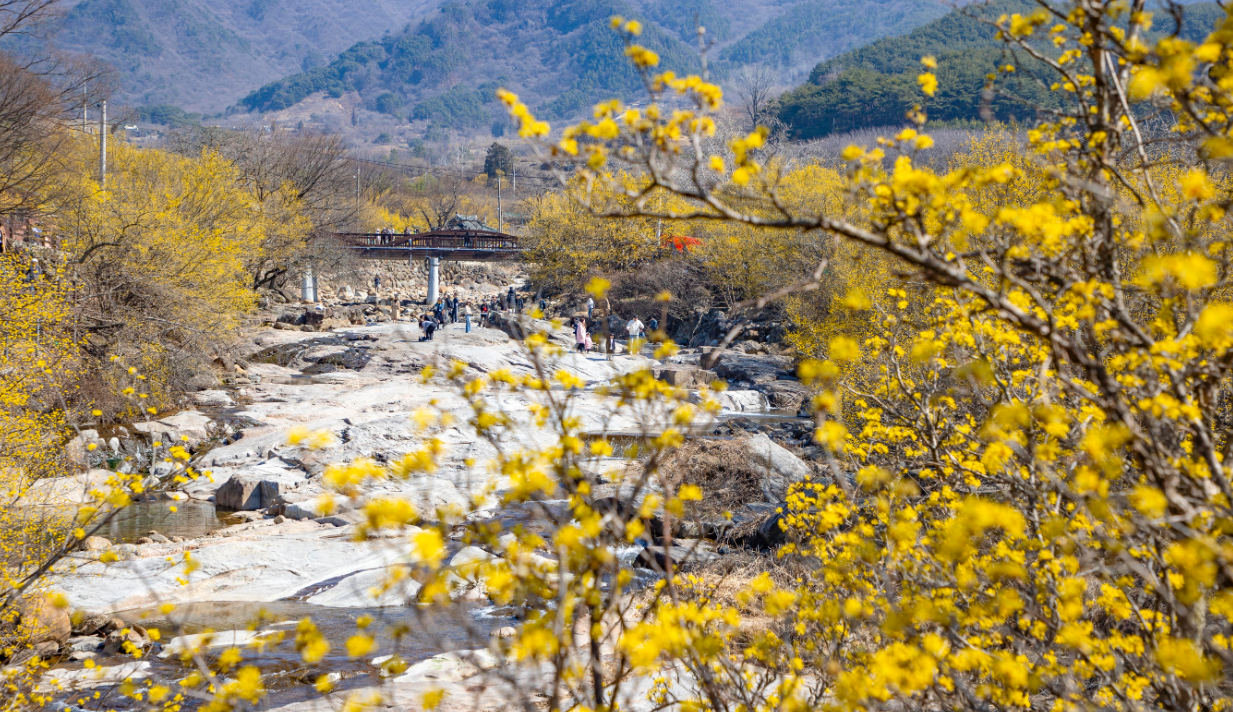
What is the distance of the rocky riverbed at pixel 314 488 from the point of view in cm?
734

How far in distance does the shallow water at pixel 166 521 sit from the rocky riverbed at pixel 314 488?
0.25 ft

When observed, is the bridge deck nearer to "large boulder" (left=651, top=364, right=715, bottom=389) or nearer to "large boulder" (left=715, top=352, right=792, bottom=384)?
"large boulder" (left=715, top=352, right=792, bottom=384)

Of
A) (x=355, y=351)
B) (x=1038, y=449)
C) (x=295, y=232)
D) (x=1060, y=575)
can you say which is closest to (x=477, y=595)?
(x=1060, y=575)

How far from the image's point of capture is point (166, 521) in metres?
12.5

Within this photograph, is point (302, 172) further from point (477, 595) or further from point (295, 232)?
point (477, 595)

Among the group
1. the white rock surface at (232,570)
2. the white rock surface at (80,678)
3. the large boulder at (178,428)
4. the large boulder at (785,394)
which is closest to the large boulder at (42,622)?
the white rock surface at (80,678)

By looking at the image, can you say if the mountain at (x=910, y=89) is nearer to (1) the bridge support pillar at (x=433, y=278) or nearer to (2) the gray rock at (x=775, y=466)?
(1) the bridge support pillar at (x=433, y=278)

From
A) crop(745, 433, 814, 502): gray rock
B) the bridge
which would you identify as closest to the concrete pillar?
the bridge

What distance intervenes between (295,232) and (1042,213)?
3507cm

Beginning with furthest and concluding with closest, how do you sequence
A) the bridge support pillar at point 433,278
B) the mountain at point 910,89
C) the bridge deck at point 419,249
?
the mountain at point 910,89
the bridge support pillar at point 433,278
the bridge deck at point 419,249

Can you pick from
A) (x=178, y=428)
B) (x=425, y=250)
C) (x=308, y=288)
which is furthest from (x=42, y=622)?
(x=425, y=250)

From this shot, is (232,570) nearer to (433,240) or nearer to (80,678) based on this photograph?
(80,678)

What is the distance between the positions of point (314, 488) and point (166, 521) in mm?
2379

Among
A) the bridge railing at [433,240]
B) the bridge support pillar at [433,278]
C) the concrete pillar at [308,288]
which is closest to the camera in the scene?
the concrete pillar at [308,288]
